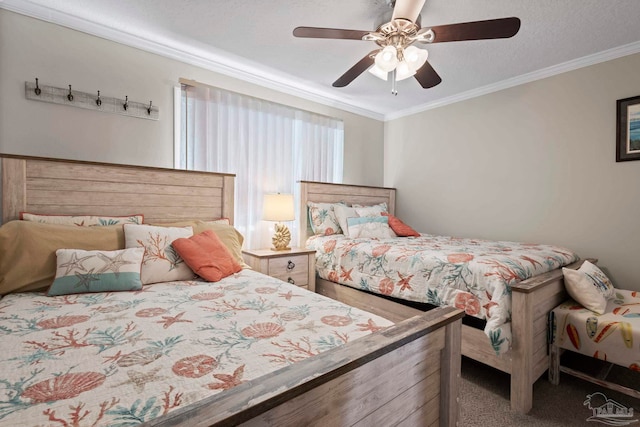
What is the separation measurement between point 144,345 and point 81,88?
7.14 feet

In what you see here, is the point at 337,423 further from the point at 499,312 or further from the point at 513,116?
the point at 513,116

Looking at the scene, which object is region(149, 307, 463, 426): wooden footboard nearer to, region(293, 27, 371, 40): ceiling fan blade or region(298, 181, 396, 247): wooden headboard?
region(293, 27, 371, 40): ceiling fan blade

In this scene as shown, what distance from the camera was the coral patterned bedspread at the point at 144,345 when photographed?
28.9 inches

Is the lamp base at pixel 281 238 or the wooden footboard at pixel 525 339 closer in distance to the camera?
the wooden footboard at pixel 525 339

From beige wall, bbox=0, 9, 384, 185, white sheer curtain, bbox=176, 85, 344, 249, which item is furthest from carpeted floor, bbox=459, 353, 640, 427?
beige wall, bbox=0, 9, 384, 185

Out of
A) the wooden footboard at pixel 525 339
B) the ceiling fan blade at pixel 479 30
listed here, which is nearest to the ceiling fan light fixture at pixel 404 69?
the ceiling fan blade at pixel 479 30

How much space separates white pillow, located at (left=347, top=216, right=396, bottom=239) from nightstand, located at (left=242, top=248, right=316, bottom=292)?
515 mm

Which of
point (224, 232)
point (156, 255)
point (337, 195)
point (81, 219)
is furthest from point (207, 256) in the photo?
point (337, 195)

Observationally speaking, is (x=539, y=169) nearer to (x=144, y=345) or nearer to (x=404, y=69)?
(x=404, y=69)

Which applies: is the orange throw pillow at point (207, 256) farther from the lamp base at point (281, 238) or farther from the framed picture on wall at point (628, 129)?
the framed picture on wall at point (628, 129)

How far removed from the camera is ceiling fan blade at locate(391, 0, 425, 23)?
157 cm

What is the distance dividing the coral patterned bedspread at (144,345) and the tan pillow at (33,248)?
80mm

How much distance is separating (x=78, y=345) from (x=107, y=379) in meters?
0.30

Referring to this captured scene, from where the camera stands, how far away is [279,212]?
3059 millimetres
